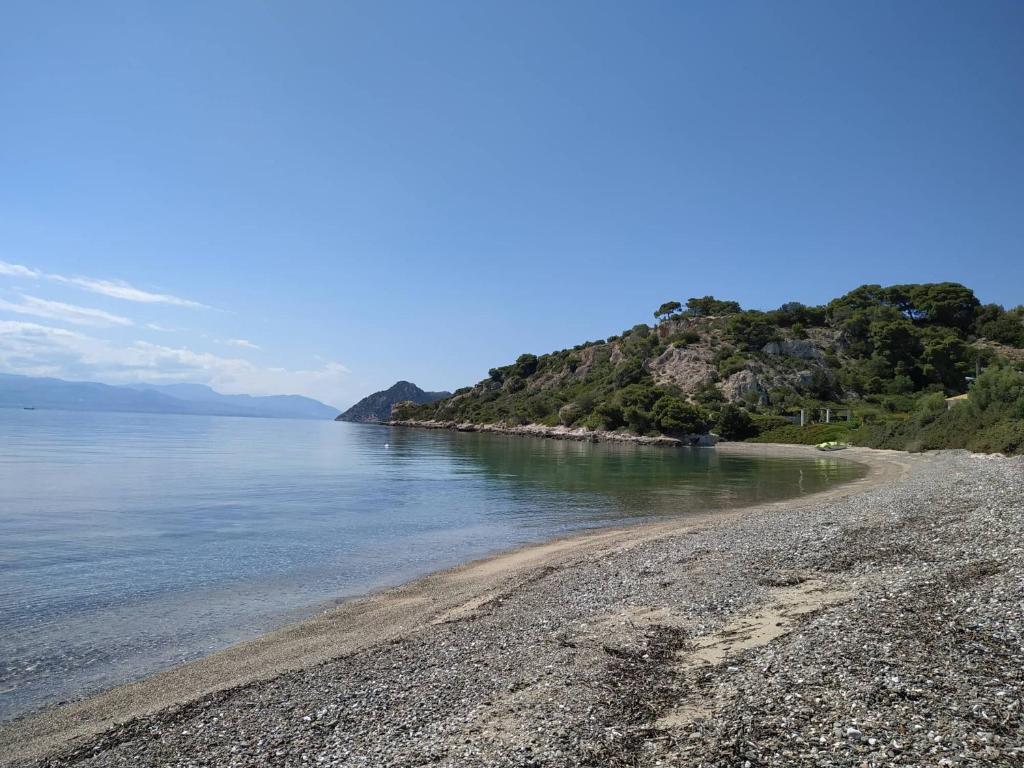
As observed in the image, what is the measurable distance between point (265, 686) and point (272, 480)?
40.6 meters

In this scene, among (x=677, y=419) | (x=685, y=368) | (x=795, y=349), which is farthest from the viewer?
(x=685, y=368)

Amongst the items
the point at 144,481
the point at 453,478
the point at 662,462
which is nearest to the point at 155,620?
the point at 144,481

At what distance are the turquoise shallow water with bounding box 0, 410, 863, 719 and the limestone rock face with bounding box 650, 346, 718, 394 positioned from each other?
77031 millimetres

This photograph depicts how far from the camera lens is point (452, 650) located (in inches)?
451

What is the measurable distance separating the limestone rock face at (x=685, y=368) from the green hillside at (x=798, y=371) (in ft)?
1.03

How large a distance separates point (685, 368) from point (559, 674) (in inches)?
5609

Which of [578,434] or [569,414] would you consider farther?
[569,414]

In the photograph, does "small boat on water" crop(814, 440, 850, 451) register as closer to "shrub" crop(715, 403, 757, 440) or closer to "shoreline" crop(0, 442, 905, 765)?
"shrub" crop(715, 403, 757, 440)

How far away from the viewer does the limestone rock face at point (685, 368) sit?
138 m

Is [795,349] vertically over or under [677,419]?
over

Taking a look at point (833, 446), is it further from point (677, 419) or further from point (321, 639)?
point (321, 639)

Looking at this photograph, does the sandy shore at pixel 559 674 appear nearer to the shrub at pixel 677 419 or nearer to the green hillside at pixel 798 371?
the green hillside at pixel 798 371

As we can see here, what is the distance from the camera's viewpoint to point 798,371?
130m

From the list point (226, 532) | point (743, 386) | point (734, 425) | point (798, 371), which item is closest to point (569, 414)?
point (743, 386)
